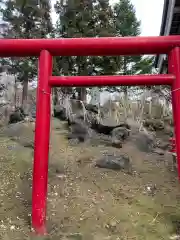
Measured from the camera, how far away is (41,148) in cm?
381

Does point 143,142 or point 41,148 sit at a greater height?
point 41,148

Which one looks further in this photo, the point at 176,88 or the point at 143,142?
the point at 143,142

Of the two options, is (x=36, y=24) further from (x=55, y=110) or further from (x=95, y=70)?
(x=55, y=110)

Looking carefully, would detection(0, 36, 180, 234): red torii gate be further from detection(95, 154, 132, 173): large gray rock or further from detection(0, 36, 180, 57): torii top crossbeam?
detection(95, 154, 132, 173): large gray rock

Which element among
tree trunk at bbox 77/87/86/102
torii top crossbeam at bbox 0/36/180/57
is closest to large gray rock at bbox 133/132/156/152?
torii top crossbeam at bbox 0/36/180/57

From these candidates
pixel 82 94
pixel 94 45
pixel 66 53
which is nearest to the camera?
pixel 94 45

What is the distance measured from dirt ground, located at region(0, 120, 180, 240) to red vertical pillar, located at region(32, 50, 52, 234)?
0.78ft

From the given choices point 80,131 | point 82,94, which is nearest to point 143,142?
point 80,131

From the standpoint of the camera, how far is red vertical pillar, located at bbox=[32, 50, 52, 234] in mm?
3707

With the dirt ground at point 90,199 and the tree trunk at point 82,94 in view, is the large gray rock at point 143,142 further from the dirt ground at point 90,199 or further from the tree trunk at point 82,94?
the tree trunk at point 82,94

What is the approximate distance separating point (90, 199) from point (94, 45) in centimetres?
218

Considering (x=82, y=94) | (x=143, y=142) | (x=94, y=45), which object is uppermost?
(x=94, y=45)

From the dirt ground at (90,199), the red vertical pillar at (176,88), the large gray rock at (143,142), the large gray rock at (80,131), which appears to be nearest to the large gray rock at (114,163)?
the dirt ground at (90,199)

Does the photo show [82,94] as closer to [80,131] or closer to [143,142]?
[80,131]
